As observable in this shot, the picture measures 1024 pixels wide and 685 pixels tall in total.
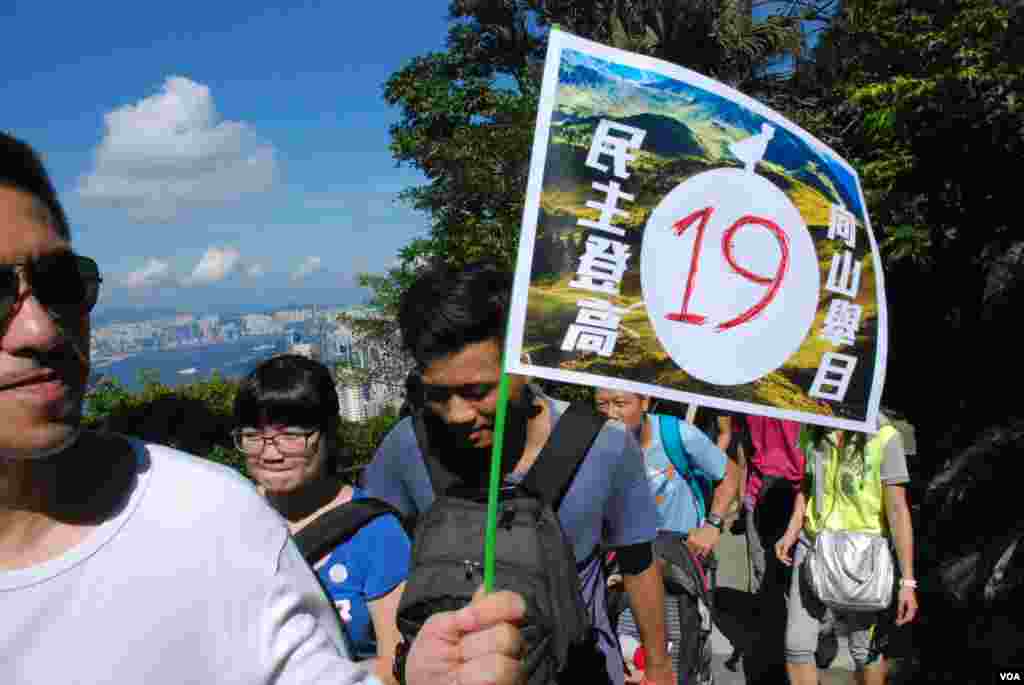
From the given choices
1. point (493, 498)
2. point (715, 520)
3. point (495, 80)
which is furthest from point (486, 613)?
point (495, 80)

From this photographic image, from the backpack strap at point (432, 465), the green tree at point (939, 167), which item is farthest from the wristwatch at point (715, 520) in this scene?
the green tree at point (939, 167)

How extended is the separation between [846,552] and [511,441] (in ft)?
6.28

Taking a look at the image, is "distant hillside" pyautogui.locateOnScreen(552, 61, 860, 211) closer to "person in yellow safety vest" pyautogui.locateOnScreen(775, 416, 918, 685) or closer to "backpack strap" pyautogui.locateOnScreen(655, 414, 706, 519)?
"backpack strap" pyautogui.locateOnScreen(655, 414, 706, 519)

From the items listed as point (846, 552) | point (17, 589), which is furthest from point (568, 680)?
point (846, 552)

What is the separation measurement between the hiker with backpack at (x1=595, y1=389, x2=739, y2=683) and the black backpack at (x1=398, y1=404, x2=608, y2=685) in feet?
3.16

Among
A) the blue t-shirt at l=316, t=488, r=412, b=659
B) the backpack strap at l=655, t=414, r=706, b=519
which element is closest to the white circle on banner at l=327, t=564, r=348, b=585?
the blue t-shirt at l=316, t=488, r=412, b=659

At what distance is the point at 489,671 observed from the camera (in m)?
1.16

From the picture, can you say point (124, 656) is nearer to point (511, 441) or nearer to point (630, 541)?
point (511, 441)

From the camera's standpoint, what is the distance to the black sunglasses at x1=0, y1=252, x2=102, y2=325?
0.97 meters

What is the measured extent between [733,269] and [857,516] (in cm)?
214

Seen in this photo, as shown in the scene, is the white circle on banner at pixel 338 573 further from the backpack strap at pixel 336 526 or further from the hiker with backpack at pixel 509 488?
the hiker with backpack at pixel 509 488

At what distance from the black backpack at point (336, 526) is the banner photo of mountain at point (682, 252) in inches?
29.1

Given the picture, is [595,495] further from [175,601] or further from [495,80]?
[495,80]

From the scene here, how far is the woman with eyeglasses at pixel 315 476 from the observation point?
1.92 meters
